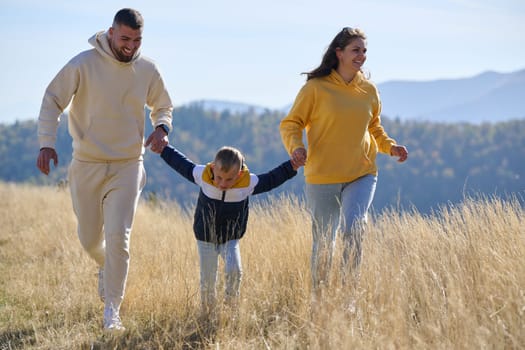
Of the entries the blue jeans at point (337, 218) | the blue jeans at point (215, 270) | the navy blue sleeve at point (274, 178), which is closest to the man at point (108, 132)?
the blue jeans at point (215, 270)

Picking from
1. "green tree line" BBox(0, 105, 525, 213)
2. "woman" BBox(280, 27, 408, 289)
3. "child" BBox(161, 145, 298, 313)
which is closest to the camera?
"child" BBox(161, 145, 298, 313)

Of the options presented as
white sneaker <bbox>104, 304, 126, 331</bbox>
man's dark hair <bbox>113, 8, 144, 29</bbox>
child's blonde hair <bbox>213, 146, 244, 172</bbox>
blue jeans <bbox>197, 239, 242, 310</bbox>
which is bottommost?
white sneaker <bbox>104, 304, 126, 331</bbox>

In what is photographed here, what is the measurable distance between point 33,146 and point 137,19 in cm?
10124

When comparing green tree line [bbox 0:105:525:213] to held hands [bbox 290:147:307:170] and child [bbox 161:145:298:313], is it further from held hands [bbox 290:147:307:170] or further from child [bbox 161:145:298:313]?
child [bbox 161:145:298:313]

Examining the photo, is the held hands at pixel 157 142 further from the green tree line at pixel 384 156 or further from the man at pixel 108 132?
the green tree line at pixel 384 156

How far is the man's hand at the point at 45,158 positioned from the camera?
4688mm

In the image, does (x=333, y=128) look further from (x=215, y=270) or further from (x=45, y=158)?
(x=45, y=158)

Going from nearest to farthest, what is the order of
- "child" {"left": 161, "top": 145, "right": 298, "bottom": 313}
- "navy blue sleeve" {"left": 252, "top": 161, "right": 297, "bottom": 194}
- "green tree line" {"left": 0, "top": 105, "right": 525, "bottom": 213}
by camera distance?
"child" {"left": 161, "top": 145, "right": 298, "bottom": 313} < "navy blue sleeve" {"left": 252, "top": 161, "right": 297, "bottom": 194} < "green tree line" {"left": 0, "top": 105, "right": 525, "bottom": 213}

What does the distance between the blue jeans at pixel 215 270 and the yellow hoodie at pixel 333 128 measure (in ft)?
2.70

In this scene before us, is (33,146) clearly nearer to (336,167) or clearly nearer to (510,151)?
(510,151)

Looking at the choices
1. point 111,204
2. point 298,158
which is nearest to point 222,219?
point 298,158

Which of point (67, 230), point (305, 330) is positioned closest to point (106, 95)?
point (305, 330)

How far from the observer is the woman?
Result: 507 centimetres

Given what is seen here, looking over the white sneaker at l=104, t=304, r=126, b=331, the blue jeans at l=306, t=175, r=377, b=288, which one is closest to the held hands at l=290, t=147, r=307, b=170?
the blue jeans at l=306, t=175, r=377, b=288
